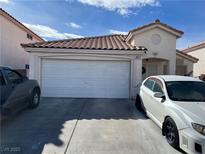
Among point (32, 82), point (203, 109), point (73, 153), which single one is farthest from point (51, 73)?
point (203, 109)

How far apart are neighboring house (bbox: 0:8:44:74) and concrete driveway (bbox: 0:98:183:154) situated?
21.8 ft

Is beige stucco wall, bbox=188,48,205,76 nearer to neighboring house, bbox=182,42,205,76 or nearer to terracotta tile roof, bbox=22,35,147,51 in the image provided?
neighboring house, bbox=182,42,205,76

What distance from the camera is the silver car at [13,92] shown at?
5432 mm

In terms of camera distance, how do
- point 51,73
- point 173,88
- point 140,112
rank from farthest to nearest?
point 51,73
point 140,112
point 173,88

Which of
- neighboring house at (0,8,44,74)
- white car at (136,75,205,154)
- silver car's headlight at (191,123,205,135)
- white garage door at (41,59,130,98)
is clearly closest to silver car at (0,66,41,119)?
white garage door at (41,59,130,98)

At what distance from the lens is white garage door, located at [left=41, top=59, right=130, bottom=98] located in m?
10.2

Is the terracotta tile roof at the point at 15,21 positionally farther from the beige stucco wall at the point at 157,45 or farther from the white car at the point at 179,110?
the white car at the point at 179,110

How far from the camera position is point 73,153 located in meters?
3.94

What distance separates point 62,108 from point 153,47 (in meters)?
6.92

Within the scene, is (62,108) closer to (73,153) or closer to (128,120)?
(128,120)

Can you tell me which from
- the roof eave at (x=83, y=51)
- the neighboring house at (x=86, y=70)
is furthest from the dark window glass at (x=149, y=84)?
the roof eave at (x=83, y=51)

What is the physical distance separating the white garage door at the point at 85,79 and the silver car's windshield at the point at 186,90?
488 cm

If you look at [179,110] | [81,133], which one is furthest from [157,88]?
[81,133]

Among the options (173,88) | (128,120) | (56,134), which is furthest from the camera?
(128,120)
